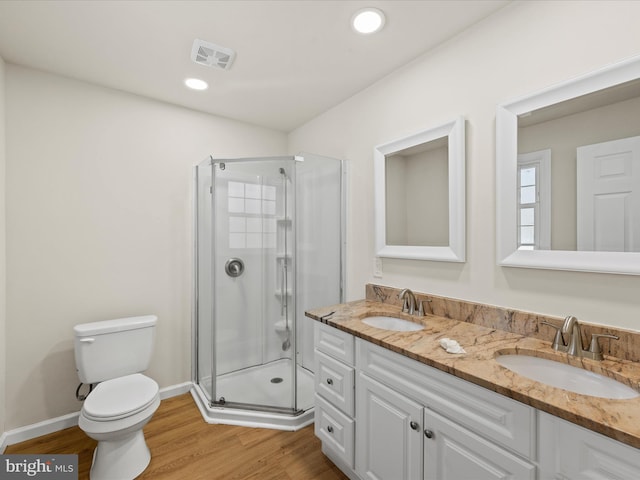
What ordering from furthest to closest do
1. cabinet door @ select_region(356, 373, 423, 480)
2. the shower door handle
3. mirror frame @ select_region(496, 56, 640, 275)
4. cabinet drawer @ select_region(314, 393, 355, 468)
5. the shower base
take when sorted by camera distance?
the shower door handle, the shower base, cabinet drawer @ select_region(314, 393, 355, 468), cabinet door @ select_region(356, 373, 423, 480), mirror frame @ select_region(496, 56, 640, 275)

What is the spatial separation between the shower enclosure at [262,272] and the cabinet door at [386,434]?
0.81 meters

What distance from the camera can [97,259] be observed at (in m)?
2.15

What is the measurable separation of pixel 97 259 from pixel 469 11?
108 inches

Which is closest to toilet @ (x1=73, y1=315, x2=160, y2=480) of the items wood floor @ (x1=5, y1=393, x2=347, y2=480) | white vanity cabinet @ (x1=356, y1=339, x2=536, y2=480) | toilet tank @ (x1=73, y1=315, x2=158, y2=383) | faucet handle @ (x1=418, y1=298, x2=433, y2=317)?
toilet tank @ (x1=73, y1=315, x2=158, y2=383)

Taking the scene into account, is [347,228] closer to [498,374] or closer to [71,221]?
[498,374]

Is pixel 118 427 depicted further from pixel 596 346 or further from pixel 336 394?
pixel 596 346

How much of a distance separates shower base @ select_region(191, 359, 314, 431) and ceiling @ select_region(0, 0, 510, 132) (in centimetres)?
215

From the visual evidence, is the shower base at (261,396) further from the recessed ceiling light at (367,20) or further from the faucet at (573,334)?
the recessed ceiling light at (367,20)

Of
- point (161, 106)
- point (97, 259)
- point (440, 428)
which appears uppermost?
point (161, 106)

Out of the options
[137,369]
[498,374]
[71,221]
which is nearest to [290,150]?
[71,221]

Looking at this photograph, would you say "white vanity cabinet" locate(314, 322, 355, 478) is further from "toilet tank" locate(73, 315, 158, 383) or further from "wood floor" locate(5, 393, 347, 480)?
"toilet tank" locate(73, 315, 158, 383)

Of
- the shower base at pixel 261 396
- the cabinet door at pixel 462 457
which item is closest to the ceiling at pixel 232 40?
the cabinet door at pixel 462 457

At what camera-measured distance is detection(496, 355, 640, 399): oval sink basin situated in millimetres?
994

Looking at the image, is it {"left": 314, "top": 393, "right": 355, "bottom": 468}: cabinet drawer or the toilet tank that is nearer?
{"left": 314, "top": 393, "right": 355, "bottom": 468}: cabinet drawer
